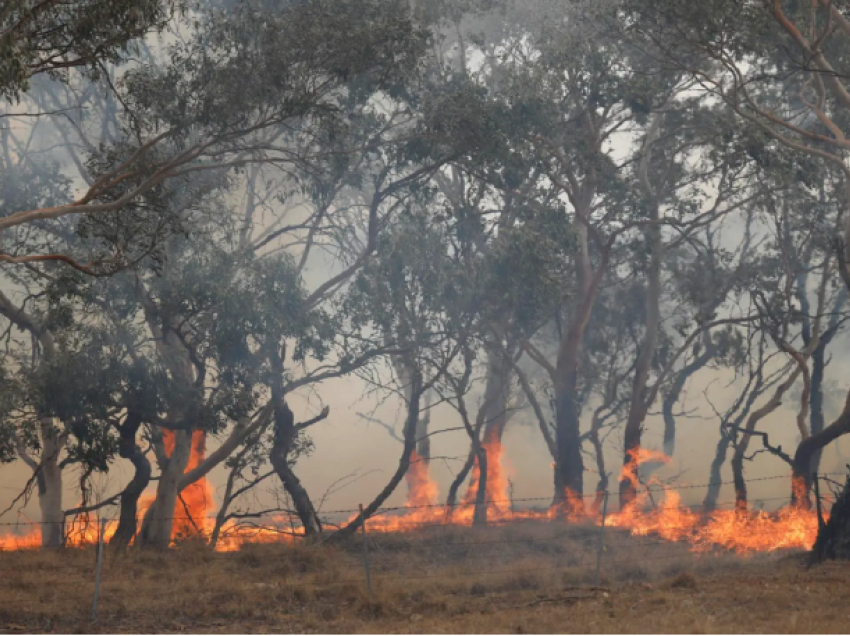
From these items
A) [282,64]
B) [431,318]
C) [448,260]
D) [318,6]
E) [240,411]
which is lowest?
[240,411]

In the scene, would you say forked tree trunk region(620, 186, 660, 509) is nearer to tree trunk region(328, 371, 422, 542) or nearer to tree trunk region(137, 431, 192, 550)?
tree trunk region(328, 371, 422, 542)

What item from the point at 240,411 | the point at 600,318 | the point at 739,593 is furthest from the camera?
the point at 600,318

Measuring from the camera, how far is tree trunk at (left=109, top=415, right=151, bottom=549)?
15.6m

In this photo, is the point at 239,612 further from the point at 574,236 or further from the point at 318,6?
the point at 574,236

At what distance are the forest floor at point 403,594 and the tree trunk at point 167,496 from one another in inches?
55.5

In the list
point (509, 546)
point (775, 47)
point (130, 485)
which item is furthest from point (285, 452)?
point (775, 47)

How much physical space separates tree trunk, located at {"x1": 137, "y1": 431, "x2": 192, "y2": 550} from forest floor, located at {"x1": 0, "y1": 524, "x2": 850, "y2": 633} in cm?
141

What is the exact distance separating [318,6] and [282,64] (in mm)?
1338

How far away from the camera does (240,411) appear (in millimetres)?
15898

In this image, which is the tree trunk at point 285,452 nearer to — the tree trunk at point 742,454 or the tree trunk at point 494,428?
the tree trunk at point 494,428

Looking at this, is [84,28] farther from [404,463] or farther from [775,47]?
[775,47]

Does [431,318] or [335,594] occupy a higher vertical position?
[431,318]

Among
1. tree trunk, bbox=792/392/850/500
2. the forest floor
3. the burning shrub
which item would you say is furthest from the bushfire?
the burning shrub

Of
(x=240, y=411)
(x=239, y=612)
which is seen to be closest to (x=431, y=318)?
(x=240, y=411)
